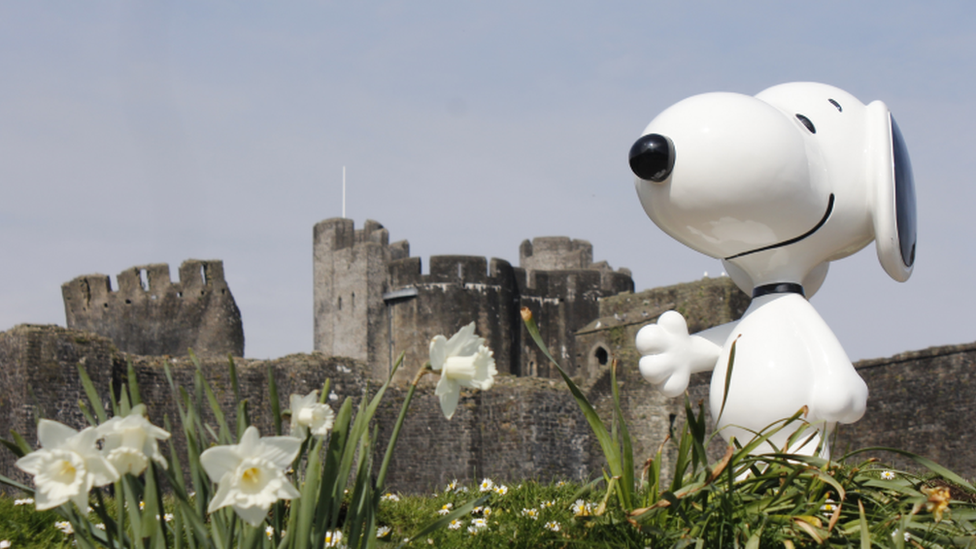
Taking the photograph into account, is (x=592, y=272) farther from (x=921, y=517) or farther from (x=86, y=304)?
(x=921, y=517)

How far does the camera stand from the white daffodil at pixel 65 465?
1.93 meters

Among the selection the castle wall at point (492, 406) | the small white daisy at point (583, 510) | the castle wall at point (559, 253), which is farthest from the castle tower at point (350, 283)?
the small white daisy at point (583, 510)

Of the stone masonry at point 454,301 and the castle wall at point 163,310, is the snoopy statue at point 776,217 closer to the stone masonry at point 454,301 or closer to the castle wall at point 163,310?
the stone masonry at point 454,301

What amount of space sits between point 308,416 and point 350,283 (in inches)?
1248

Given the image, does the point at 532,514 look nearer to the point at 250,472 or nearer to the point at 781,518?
the point at 781,518

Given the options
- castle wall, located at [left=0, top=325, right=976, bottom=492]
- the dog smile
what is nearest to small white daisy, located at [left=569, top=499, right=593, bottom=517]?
the dog smile

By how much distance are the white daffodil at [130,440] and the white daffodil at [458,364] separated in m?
0.69

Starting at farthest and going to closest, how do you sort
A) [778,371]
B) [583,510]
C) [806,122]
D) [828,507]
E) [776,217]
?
1. [806,122]
2. [776,217]
3. [778,371]
4. [583,510]
5. [828,507]

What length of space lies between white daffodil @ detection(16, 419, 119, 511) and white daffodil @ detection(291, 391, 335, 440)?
0.46 m

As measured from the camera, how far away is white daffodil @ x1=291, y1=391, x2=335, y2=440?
228 cm

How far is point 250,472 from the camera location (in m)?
1.99

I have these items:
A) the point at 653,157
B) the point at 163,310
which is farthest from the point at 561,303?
the point at 653,157

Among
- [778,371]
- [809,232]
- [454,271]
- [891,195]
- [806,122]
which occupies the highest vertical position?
[454,271]

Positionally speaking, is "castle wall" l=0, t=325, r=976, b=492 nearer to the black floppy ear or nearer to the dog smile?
the black floppy ear
